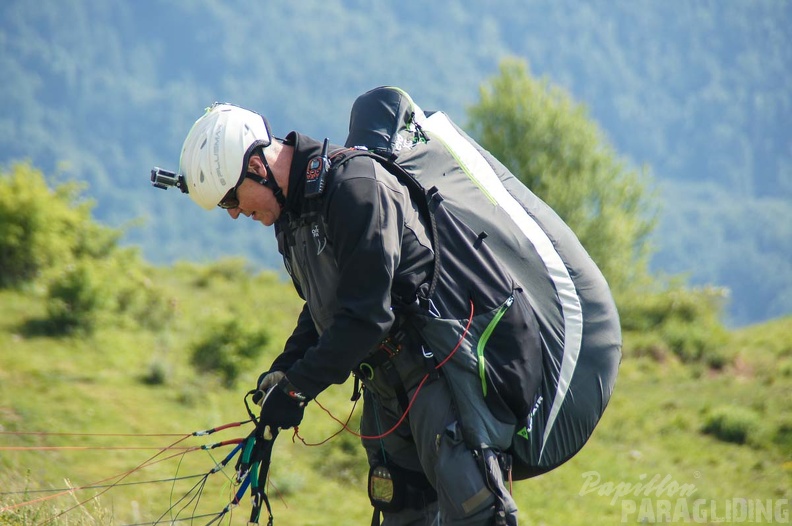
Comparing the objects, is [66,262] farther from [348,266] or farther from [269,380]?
[348,266]

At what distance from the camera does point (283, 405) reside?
383cm

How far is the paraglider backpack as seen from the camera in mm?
3779

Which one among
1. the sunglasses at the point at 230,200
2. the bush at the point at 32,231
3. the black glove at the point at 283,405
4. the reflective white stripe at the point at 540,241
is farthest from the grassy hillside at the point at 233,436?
the reflective white stripe at the point at 540,241

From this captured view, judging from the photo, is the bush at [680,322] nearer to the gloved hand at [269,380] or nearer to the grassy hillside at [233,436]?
→ the grassy hillside at [233,436]

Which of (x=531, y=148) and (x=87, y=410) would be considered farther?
(x=531, y=148)

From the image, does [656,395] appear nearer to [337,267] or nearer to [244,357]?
[244,357]

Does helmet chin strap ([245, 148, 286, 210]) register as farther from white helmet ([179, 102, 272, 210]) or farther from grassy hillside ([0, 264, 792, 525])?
grassy hillside ([0, 264, 792, 525])

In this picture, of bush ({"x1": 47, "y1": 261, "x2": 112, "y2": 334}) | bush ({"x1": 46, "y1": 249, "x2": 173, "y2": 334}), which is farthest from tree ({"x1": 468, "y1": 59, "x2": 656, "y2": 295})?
bush ({"x1": 47, "y1": 261, "x2": 112, "y2": 334})

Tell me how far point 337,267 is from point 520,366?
92cm

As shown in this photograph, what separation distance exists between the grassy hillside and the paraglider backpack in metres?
2.38

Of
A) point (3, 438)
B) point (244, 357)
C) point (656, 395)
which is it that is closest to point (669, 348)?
point (656, 395)

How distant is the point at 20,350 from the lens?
11969 mm

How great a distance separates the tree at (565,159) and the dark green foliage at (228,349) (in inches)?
729

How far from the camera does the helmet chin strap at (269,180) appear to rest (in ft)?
12.6
